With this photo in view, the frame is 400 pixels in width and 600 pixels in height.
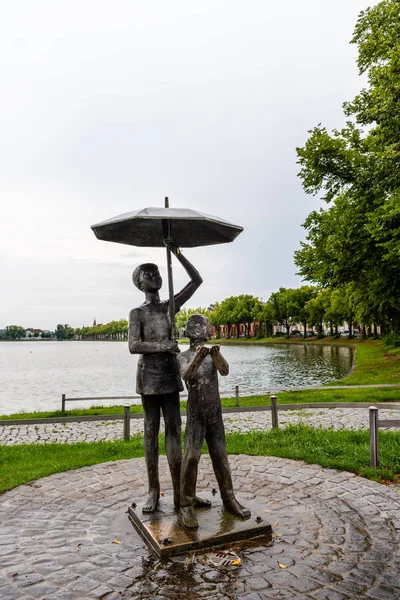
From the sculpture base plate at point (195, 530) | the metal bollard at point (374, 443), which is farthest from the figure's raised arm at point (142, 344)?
the metal bollard at point (374, 443)

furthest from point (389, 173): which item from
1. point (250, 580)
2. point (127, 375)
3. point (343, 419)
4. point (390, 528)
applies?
point (127, 375)

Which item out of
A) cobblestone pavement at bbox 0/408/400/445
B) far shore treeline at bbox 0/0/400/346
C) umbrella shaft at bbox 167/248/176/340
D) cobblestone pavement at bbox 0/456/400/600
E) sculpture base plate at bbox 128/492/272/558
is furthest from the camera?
far shore treeline at bbox 0/0/400/346

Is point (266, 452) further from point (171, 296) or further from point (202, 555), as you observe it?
point (171, 296)

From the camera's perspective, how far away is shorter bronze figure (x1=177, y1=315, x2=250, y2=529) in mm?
4461

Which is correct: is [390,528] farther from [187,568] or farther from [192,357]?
[192,357]

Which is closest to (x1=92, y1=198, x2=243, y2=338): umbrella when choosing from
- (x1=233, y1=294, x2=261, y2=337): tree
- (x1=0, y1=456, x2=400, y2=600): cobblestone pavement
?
(x1=0, y1=456, x2=400, y2=600): cobblestone pavement

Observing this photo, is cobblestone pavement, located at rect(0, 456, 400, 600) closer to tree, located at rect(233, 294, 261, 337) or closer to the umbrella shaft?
the umbrella shaft

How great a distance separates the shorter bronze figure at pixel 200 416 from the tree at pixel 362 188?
13142 mm

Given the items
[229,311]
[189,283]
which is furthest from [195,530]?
[229,311]

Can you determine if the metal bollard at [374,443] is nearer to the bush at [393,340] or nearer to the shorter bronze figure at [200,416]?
the shorter bronze figure at [200,416]

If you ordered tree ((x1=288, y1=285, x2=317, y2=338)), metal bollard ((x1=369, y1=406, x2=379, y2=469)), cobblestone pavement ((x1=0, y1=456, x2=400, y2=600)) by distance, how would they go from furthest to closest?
tree ((x1=288, y1=285, x2=317, y2=338)) < metal bollard ((x1=369, y1=406, x2=379, y2=469)) < cobblestone pavement ((x1=0, y1=456, x2=400, y2=600))

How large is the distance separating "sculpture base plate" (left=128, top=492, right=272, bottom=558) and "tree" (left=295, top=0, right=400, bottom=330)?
13.5 metres

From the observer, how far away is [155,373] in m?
4.82

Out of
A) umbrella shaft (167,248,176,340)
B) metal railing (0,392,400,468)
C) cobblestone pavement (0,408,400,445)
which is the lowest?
cobblestone pavement (0,408,400,445)
